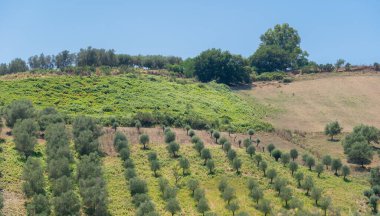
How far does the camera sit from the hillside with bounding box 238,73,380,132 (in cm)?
11194

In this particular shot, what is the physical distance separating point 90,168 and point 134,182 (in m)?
6.09

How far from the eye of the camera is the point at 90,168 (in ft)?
218

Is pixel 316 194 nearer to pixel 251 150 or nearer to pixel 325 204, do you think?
pixel 325 204

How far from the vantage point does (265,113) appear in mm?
118000

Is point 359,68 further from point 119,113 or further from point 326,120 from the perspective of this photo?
point 119,113

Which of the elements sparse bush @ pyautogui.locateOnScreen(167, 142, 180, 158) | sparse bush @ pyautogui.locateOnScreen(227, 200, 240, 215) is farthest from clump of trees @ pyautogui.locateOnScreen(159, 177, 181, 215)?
sparse bush @ pyautogui.locateOnScreen(167, 142, 180, 158)

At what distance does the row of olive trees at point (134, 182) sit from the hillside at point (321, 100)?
3992cm

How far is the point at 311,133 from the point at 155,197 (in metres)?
47.6

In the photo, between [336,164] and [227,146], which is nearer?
[336,164]

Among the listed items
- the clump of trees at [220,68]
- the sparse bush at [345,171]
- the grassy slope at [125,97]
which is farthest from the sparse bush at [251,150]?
the clump of trees at [220,68]

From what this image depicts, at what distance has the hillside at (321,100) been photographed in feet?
367

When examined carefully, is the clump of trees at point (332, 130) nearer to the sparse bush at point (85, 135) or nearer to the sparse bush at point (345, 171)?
the sparse bush at point (345, 171)

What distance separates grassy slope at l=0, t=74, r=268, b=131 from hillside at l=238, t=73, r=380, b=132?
6.96m

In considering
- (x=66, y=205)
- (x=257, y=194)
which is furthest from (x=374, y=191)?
(x=66, y=205)
